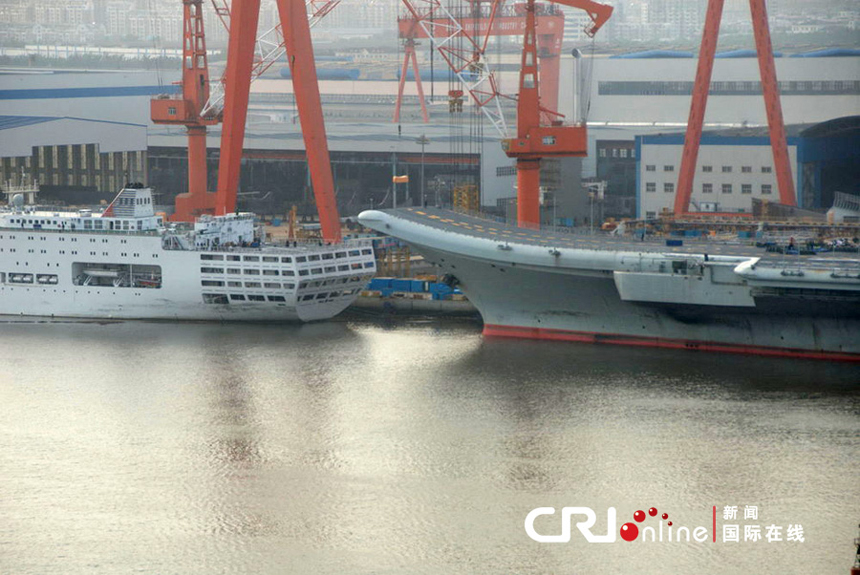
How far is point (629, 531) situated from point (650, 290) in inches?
400

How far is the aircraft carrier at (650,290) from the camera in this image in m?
27.3

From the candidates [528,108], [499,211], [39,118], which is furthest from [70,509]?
[39,118]

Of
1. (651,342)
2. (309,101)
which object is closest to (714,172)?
(309,101)

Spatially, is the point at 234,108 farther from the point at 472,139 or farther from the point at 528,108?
the point at 472,139

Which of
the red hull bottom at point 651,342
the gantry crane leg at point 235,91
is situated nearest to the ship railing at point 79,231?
the gantry crane leg at point 235,91

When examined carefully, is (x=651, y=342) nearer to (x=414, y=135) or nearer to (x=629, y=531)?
(x=629, y=531)

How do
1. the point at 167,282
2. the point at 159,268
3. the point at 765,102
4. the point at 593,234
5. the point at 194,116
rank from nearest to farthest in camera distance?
the point at 167,282, the point at 159,268, the point at 593,234, the point at 194,116, the point at 765,102

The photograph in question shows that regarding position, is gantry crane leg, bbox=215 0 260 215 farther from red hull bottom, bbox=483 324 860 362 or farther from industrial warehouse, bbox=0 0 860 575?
red hull bottom, bbox=483 324 860 362

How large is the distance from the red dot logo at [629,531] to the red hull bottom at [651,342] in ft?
32.7

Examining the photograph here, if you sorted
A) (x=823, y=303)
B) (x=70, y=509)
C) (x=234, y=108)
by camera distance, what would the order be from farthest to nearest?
(x=234, y=108)
(x=823, y=303)
(x=70, y=509)

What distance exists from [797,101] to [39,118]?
24481mm

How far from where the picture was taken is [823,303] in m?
27.2

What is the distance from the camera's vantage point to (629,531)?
1870cm

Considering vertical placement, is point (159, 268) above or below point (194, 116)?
below
